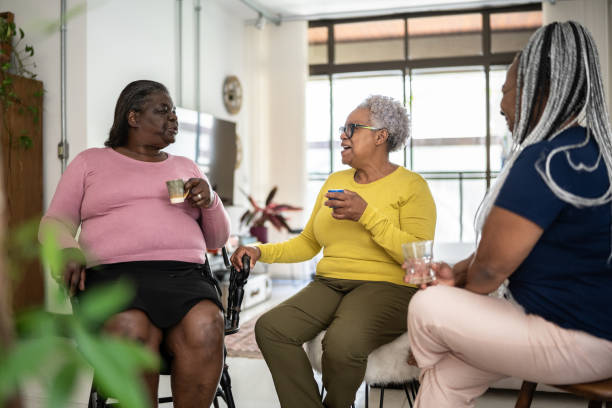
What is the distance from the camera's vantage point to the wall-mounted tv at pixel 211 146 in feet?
15.2

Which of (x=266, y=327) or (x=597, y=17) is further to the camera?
(x=597, y=17)

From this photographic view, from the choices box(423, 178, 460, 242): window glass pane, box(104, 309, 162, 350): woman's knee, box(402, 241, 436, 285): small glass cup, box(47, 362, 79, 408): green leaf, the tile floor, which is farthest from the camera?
box(423, 178, 460, 242): window glass pane

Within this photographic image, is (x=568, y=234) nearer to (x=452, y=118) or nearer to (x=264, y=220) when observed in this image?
(x=264, y=220)

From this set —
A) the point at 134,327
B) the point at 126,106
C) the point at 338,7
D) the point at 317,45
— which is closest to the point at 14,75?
the point at 126,106

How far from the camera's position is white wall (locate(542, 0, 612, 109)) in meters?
5.37

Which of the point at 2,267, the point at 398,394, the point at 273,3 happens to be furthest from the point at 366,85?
the point at 2,267

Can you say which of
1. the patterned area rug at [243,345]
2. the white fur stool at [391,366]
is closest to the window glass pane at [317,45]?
the patterned area rug at [243,345]

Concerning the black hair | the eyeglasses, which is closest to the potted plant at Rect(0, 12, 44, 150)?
the black hair

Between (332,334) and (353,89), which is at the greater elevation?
(353,89)

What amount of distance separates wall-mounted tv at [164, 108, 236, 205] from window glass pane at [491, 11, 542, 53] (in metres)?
3.03

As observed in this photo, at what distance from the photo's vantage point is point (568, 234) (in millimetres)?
1191

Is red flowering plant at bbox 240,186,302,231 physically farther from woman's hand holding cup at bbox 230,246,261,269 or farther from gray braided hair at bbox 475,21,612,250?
gray braided hair at bbox 475,21,612,250

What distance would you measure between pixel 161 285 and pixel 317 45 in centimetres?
527

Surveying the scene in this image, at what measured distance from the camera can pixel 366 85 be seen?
7.27m
